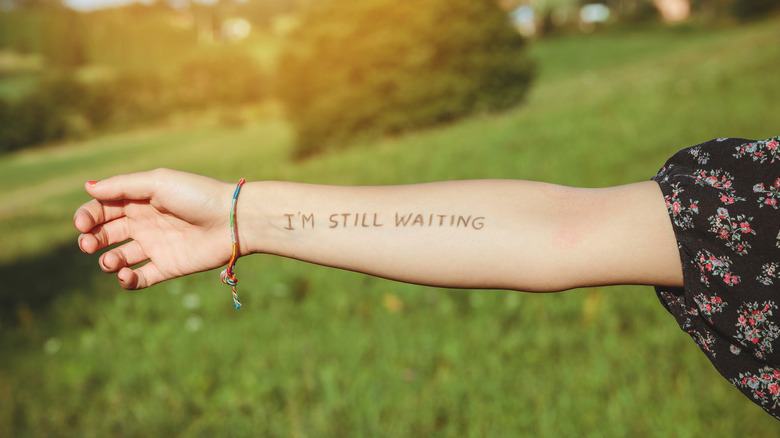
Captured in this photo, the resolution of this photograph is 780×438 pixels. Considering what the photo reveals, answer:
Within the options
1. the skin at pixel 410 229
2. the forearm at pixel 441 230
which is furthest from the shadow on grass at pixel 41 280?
A: the forearm at pixel 441 230

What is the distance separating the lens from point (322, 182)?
7.25m

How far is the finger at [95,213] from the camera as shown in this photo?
1508 mm

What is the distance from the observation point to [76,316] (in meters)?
3.82

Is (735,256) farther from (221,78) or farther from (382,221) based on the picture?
(221,78)

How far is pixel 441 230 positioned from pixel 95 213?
93cm

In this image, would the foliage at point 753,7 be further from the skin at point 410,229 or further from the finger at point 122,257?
the finger at point 122,257

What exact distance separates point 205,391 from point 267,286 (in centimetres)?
124

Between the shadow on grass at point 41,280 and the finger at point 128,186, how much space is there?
3.05 m

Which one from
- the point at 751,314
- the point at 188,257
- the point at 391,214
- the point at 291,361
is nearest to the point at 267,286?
the point at 291,361

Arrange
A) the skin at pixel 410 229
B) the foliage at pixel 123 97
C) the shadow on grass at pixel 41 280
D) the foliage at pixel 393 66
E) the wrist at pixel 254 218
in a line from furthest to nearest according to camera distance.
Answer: the foliage at pixel 393 66, the foliage at pixel 123 97, the shadow on grass at pixel 41 280, the wrist at pixel 254 218, the skin at pixel 410 229

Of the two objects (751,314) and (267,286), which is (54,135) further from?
(751,314)

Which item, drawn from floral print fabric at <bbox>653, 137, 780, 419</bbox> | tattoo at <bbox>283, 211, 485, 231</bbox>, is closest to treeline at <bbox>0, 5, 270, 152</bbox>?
tattoo at <bbox>283, 211, 485, 231</bbox>

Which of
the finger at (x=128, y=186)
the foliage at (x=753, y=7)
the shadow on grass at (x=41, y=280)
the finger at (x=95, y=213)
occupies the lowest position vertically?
the shadow on grass at (x=41, y=280)

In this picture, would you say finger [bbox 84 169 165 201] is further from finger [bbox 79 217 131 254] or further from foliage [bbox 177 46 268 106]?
foliage [bbox 177 46 268 106]
